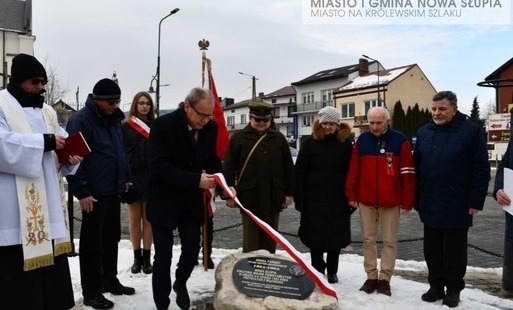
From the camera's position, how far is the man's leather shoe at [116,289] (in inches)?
190

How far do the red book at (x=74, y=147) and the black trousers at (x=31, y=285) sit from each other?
2.50ft

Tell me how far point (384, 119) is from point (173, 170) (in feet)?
7.40

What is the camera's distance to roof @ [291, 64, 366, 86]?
52156 millimetres

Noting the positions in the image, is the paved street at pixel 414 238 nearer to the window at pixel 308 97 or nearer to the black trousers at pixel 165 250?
the black trousers at pixel 165 250

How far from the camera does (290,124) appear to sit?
217ft

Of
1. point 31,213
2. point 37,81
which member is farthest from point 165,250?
point 37,81

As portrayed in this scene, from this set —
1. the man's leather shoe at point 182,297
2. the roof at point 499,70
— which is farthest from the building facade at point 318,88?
the man's leather shoe at point 182,297

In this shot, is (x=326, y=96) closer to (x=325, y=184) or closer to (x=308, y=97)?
(x=308, y=97)

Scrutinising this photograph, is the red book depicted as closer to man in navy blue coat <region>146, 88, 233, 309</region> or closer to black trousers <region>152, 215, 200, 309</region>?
man in navy blue coat <region>146, 88, 233, 309</region>

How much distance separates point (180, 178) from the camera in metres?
3.93

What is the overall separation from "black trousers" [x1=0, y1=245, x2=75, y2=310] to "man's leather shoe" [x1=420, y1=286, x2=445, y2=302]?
3.34 metres

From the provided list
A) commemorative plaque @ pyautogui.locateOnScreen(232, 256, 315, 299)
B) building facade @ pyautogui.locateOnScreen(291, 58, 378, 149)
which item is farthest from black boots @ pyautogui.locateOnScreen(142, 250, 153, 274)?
building facade @ pyautogui.locateOnScreen(291, 58, 378, 149)

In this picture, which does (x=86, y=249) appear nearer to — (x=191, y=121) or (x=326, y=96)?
(x=191, y=121)

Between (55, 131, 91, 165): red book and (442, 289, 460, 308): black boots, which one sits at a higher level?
(55, 131, 91, 165): red book
